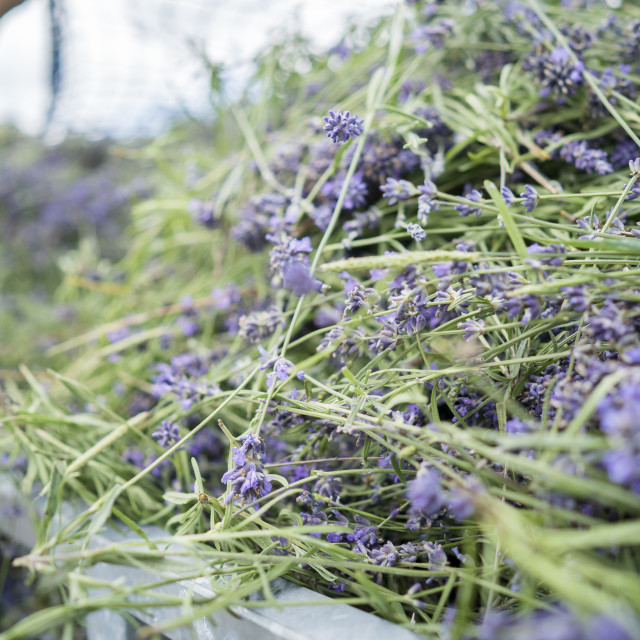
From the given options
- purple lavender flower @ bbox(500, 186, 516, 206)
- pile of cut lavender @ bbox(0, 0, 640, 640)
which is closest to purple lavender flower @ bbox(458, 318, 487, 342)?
pile of cut lavender @ bbox(0, 0, 640, 640)

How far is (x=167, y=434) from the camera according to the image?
502mm

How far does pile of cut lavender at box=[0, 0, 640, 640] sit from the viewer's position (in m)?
0.30

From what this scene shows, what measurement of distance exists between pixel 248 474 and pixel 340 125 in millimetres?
310

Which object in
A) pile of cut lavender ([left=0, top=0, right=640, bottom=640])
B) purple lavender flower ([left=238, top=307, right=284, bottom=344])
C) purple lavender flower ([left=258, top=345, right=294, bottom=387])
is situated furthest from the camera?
purple lavender flower ([left=238, top=307, right=284, bottom=344])

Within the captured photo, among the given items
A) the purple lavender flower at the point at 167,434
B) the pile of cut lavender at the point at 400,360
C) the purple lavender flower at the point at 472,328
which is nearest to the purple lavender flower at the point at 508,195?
the pile of cut lavender at the point at 400,360

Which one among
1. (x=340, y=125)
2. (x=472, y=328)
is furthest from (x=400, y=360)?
(x=340, y=125)

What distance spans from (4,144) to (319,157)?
162 centimetres

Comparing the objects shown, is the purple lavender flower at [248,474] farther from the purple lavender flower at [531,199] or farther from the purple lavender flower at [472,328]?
the purple lavender flower at [531,199]

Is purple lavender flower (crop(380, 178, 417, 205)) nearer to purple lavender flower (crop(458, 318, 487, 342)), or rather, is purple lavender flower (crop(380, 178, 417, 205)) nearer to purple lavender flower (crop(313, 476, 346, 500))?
purple lavender flower (crop(458, 318, 487, 342))

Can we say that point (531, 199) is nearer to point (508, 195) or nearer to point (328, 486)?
point (508, 195)

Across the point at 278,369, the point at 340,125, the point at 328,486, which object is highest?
the point at 340,125

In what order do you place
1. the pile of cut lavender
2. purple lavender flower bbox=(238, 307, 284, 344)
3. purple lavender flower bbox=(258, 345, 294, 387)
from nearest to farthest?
the pile of cut lavender → purple lavender flower bbox=(258, 345, 294, 387) → purple lavender flower bbox=(238, 307, 284, 344)

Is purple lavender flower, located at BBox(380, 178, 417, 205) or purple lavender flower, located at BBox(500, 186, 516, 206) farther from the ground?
purple lavender flower, located at BBox(380, 178, 417, 205)

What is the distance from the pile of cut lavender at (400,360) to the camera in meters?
0.30
